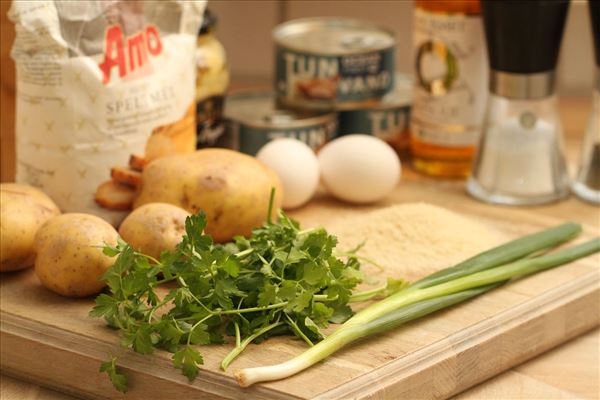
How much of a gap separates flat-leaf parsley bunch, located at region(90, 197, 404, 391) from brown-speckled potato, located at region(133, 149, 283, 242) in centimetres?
21

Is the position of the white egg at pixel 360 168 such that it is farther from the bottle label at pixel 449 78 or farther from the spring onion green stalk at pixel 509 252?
the spring onion green stalk at pixel 509 252

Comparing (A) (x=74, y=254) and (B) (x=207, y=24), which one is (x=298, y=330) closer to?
(A) (x=74, y=254)

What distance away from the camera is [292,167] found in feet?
5.06

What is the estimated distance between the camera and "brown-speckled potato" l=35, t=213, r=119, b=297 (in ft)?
4.00

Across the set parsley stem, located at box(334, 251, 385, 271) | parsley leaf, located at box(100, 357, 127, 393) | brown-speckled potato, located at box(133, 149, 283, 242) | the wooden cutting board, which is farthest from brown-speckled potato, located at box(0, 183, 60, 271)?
parsley stem, located at box(334, 251, 385, 271)

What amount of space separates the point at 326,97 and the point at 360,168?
0.71 feet

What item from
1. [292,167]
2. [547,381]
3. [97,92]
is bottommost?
[547,381]

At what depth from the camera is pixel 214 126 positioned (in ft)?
5.68

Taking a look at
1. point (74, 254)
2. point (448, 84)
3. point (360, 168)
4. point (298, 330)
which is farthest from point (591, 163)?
point (74, 254)

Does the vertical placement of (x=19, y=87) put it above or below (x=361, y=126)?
above

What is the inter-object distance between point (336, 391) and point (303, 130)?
27.1 inches

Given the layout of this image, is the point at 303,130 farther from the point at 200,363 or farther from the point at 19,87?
the point at 200,363

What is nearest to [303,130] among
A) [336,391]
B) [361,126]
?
[361,126]

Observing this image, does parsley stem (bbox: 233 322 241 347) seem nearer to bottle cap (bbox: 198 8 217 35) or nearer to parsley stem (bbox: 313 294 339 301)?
parsley stem (bbox: 313 294 339 301)
